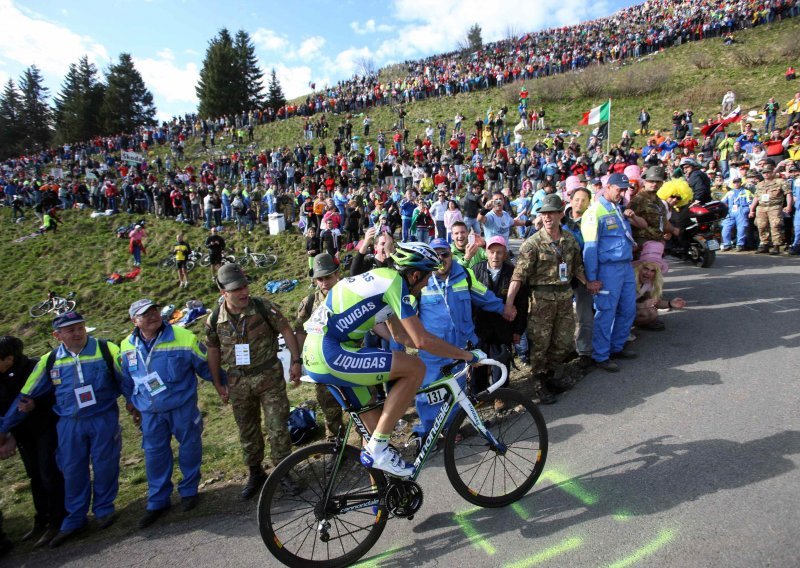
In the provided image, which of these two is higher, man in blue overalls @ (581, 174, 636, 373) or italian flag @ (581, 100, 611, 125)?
italian flag @ (581, 100, 611, 125)

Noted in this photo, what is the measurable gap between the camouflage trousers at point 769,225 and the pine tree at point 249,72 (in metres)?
62.1

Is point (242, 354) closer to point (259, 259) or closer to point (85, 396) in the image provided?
point (85, 396)

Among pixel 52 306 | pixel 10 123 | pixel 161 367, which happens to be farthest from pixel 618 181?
pixel 10 123

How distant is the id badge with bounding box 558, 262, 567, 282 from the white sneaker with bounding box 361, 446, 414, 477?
2882 millimetres

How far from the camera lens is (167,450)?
447 centimetres

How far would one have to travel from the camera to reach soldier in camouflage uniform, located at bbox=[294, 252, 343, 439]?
5090 millimetres

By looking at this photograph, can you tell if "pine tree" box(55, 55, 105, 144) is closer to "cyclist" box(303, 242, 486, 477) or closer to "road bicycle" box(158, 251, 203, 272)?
"road bicycle" box(158, 251, 203, 272)

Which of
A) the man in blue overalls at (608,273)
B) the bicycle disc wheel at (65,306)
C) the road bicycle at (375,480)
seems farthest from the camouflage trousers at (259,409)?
the bicycle disc wheel at (65,306)

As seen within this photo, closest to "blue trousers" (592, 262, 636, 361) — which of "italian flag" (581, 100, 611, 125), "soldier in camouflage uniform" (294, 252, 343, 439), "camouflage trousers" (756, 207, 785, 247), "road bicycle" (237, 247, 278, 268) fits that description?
"soldier in camouflage uniform" (294, 252, 343, 439)

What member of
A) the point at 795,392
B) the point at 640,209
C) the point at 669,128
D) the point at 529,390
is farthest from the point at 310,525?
the point at 669,128

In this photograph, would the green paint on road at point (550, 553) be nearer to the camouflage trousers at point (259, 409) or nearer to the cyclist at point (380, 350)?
the cyclist at point (380, 350)

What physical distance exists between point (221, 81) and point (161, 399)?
64.0 m

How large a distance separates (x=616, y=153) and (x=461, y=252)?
16.6m

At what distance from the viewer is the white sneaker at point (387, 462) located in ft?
10.8
